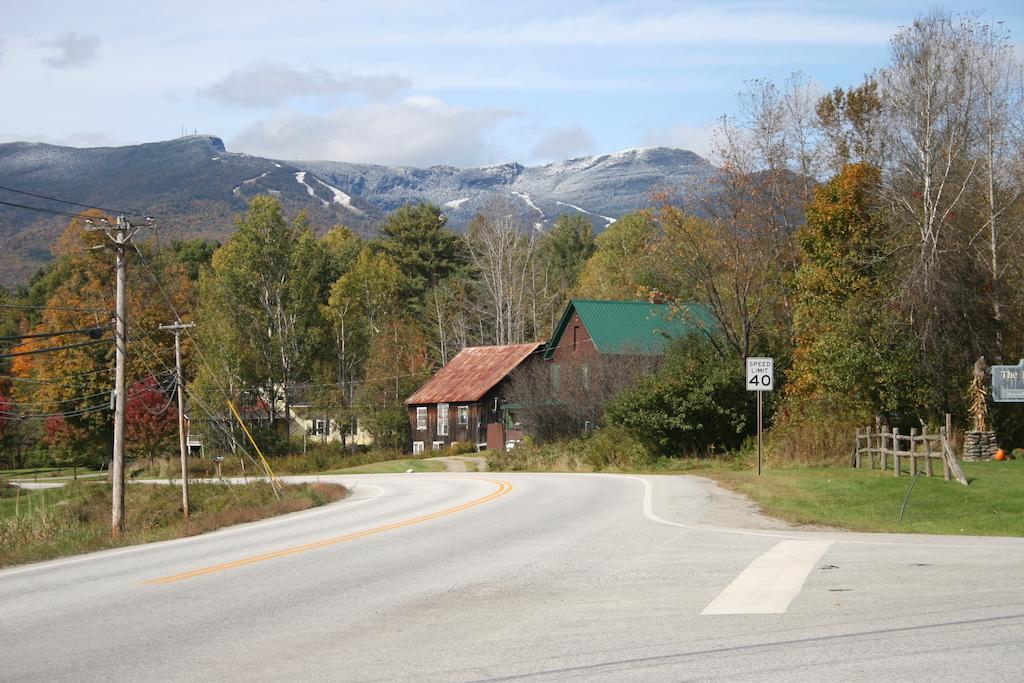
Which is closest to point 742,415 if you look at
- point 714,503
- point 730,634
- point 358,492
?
point 358,492

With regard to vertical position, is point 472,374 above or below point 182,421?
above

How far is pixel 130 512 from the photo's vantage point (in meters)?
37.8

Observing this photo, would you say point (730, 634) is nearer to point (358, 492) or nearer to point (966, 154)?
point (358, 492)

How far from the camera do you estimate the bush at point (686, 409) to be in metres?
43.3

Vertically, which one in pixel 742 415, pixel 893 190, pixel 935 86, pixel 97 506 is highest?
pixel 935 86

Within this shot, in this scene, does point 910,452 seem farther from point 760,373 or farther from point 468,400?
point 468,400

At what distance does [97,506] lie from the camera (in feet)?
134

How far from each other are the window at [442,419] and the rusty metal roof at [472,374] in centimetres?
57

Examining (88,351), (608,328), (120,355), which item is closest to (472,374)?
(608,328)

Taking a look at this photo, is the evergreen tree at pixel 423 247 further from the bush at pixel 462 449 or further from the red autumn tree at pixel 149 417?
the bush at pixel 462 449

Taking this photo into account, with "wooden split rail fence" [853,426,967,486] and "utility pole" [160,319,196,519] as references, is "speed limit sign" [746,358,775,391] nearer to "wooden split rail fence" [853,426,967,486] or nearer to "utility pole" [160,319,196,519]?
"wooden split rail fence" [853,426,967,486]

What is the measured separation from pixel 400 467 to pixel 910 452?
35.1 meters

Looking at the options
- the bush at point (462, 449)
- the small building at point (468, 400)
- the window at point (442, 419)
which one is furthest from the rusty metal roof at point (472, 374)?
the bush at point (462, 449)

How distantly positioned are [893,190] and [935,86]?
371 cm
